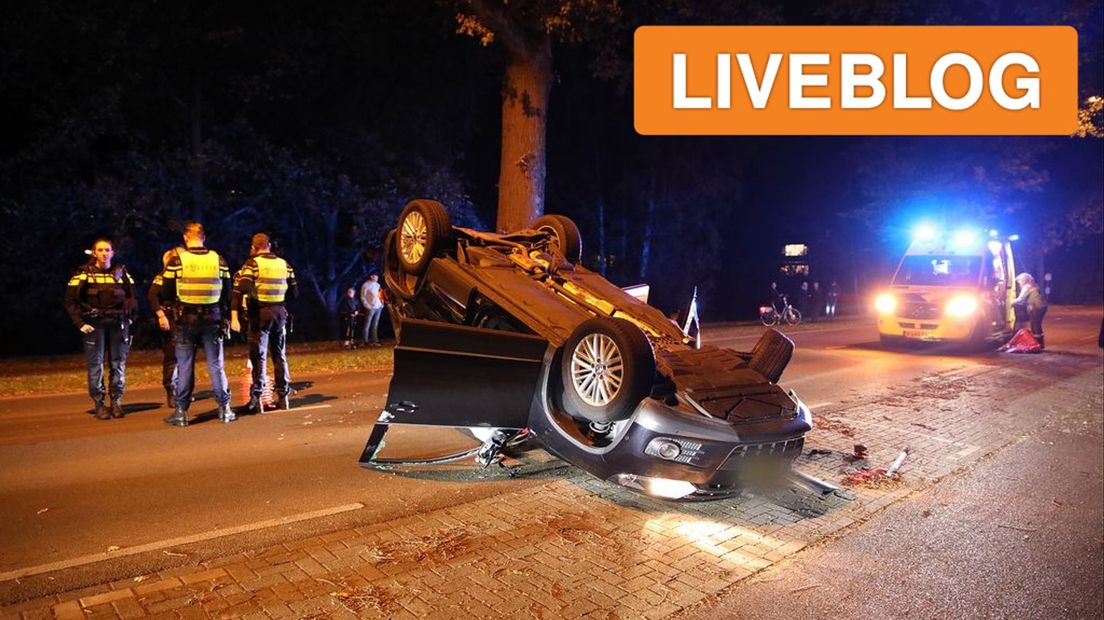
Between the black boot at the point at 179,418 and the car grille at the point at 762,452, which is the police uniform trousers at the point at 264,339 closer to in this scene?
the black boot at the point at 179,418

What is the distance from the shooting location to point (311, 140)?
20016mm

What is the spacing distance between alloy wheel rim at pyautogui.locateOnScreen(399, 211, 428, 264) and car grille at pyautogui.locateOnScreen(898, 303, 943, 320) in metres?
12.3

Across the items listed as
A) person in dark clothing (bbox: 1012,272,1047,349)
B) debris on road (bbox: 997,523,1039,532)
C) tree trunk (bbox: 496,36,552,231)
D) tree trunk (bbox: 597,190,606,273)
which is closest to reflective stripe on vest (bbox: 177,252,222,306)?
debris on road (bbox: 997,523,1039,532)

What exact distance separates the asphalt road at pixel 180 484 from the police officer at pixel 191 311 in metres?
0.38

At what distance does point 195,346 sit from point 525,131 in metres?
8.91

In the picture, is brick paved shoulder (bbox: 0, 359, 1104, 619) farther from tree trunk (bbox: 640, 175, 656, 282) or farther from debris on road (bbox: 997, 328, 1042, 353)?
tree trunk (bbox: 640, 175, 656, 282)

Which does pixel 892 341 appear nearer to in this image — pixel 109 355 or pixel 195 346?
pixel 195 346

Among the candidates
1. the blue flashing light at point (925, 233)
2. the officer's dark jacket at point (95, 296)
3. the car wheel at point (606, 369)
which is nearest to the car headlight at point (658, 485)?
the car wheel at point (606, 369)

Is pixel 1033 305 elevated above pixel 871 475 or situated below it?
above

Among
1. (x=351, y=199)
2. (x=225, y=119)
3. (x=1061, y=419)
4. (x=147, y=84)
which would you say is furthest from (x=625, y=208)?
(x=1061, y=419)

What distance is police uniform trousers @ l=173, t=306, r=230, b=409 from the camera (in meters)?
7.41

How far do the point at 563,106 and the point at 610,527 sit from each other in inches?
1180

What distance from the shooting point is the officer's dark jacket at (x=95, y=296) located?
7617mm

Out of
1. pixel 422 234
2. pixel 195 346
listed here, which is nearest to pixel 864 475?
pixel 422 234
